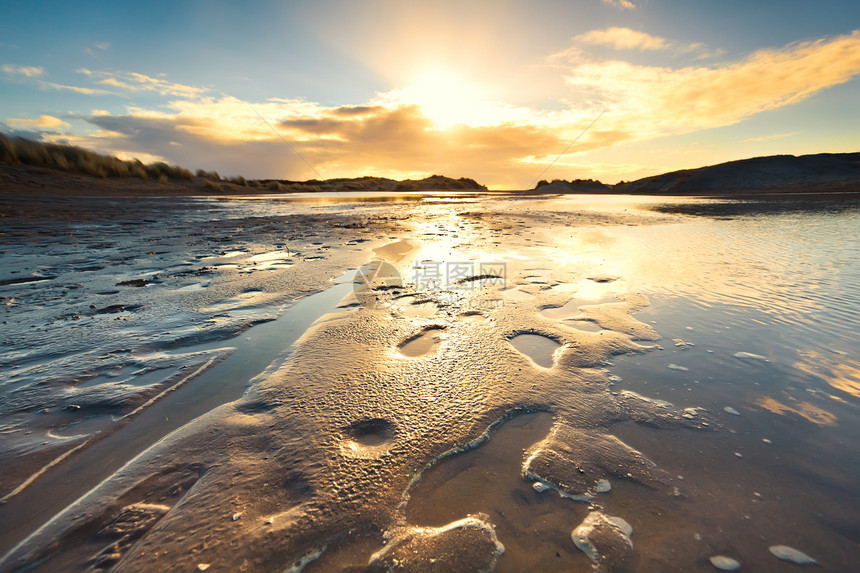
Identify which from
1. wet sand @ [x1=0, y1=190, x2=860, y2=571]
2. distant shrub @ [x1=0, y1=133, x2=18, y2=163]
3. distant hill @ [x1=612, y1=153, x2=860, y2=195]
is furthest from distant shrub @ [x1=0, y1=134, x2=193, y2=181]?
distant hill @ [x1=612, y1=153, x2=860, y2=195]

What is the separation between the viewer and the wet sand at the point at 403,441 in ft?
3.58

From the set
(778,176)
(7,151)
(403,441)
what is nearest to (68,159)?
(7,151)

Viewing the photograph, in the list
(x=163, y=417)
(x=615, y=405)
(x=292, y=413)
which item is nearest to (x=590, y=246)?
(x=615, y=405)

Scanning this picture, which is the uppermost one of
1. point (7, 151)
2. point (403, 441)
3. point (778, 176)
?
point (778, 176)

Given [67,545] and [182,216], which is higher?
[182,216]

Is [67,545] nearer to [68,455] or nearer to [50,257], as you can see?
[68,455]

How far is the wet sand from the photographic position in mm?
1092

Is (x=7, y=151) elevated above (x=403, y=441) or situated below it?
above

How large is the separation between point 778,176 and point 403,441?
5092cm

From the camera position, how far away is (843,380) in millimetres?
2076

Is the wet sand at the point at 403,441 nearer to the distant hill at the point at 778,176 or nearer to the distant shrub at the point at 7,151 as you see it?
the distant shrub at the point at 7,151

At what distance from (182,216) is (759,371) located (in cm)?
1533

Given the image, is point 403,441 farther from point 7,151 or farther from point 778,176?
point 778,176

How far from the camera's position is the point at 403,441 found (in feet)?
5.10
